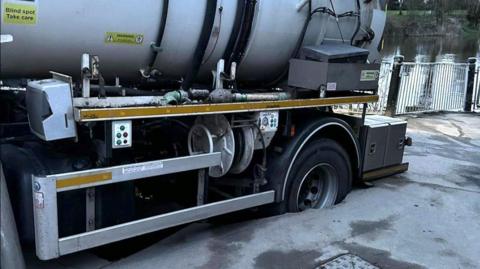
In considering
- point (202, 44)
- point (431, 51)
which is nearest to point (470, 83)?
point (202, 44)

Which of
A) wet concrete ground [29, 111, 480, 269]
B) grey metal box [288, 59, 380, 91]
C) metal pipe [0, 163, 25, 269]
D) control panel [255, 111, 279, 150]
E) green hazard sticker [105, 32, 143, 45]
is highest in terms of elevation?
green hazard sticker [105, 32, 143, 45]

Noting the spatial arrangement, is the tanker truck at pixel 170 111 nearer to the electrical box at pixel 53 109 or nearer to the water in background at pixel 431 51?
the electrical box at pixel 53 109

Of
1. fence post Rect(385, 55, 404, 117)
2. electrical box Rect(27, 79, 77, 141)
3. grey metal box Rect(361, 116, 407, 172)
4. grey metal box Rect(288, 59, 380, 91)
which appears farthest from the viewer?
fence post Rect(385, 55, 404, 117)

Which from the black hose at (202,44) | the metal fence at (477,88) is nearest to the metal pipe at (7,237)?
the black hose at (202,44)

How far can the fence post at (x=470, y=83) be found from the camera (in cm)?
1319

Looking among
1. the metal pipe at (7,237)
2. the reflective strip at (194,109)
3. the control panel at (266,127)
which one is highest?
the reflective strip at (194,109)

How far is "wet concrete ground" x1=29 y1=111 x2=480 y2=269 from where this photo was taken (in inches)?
158

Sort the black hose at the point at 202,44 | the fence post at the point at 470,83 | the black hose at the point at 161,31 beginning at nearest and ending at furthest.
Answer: the black hose at the point at 161,31, the black hose at the point at 202,44, the fence post at the point at 470,83

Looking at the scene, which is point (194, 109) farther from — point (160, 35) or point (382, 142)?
point (382, 142)

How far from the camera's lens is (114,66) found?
12.4 feet

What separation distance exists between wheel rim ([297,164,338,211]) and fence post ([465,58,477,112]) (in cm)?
934

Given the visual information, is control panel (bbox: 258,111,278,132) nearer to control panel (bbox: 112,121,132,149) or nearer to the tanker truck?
the tanker truck

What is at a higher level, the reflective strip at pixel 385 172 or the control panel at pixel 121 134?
the control panel at pixel 121 134

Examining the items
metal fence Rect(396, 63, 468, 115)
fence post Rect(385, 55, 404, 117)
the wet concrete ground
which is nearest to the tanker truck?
the wet concrete ground
